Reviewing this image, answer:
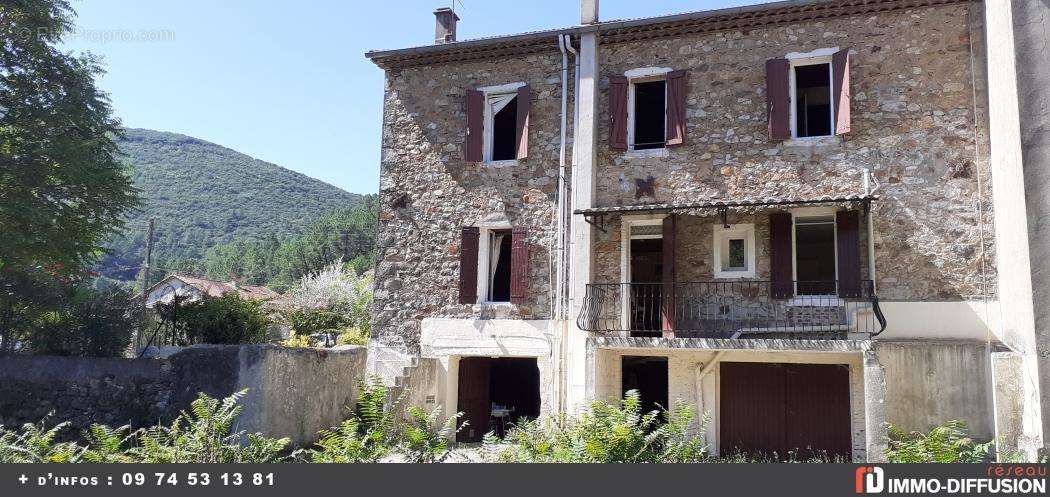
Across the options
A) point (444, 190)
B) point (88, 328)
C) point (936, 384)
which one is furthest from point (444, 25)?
point (936, 384)

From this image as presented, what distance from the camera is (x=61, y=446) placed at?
30.0 ft

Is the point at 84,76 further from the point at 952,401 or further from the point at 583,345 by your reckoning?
the point at 952,401

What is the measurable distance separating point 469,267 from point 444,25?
525 centimetres

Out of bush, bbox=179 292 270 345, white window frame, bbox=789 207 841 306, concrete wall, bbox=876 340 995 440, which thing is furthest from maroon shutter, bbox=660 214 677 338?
bush, bbox=179 292 270 345

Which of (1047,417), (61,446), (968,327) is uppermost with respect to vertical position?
(968,327)

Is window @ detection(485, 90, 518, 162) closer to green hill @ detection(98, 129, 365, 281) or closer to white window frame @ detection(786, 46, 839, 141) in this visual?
white window frame @ detection(786, 46, 839, 141)

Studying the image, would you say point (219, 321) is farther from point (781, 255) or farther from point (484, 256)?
point (781, 255)

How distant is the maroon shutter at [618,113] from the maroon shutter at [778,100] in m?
2.48

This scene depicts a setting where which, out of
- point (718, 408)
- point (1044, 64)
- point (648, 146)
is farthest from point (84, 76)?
point (1044, 64)

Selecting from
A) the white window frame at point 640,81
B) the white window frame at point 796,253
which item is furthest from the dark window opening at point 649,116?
the white window frame at point 796,253

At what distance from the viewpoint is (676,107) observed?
42.8ft

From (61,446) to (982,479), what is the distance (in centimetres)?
1009

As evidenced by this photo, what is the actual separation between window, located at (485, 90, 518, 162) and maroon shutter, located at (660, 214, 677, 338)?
11.1ft

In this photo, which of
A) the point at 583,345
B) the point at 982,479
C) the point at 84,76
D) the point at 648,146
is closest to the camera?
the point at 982,479
